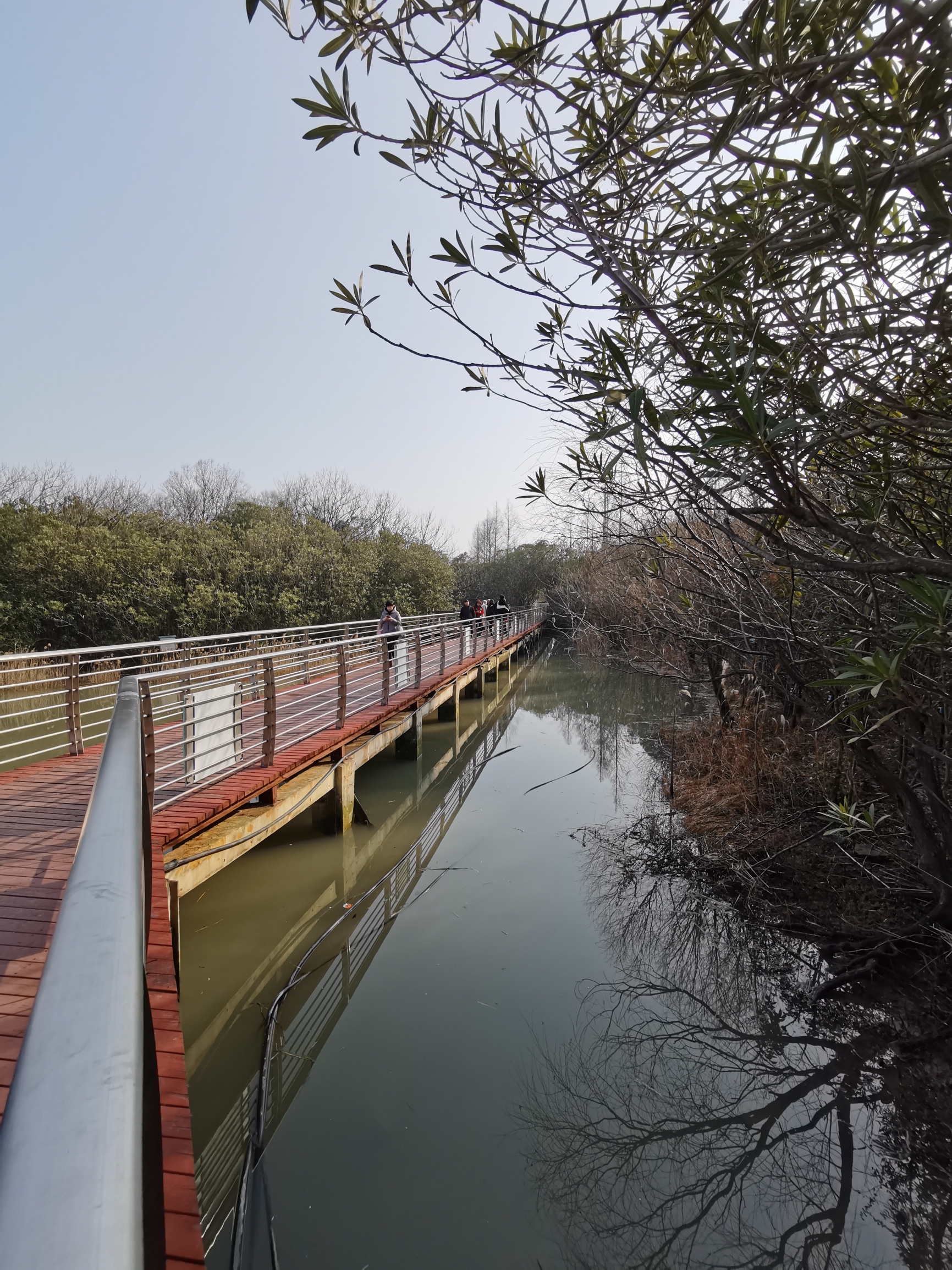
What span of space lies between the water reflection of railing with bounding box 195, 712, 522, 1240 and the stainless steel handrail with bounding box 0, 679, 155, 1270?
112 inches

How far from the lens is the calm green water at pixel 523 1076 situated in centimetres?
292

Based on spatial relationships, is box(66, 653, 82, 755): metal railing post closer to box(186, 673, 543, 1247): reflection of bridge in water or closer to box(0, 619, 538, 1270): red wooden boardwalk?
box(0, 619, 538, 1270): red wooden boardwalk

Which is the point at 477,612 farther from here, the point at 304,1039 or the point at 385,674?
the point at 304,1039

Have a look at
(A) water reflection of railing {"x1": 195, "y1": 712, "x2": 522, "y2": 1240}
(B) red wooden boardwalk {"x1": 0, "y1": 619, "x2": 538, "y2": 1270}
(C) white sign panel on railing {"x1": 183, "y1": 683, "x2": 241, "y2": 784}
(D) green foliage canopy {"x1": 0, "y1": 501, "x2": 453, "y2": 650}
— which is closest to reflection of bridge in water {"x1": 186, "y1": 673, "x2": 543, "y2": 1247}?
(A) water reflection of railing {"x1": 195, "y1": 712, "x2": 522, "y2": 1240}

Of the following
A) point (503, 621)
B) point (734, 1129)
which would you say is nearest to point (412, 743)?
point (734, 1129)

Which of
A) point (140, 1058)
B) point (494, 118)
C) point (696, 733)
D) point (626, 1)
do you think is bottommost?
point (696, 733)

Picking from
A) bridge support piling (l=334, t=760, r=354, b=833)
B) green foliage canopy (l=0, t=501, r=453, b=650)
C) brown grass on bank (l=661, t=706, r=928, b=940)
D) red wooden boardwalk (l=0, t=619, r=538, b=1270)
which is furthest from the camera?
Result: green foliage canopy (l=0, t=501, r=453, b=650)

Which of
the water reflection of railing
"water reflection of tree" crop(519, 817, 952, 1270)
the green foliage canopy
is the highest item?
the green foliage canopy

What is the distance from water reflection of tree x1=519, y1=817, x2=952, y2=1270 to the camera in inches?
113

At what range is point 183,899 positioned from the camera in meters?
5.68

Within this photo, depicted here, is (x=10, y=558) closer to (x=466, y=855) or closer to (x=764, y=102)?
(x=466, y=855)

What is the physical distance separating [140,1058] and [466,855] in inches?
262

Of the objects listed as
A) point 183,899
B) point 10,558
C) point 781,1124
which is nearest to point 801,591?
point 781,1124

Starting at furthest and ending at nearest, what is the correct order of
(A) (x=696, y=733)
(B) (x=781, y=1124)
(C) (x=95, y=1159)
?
(A) (x=696, y=733)
(B) (x=781, y=1124)
(C) (x=95, y=1159)
